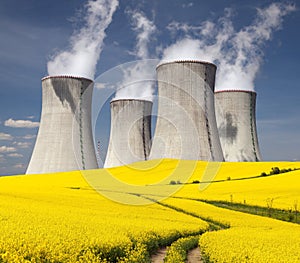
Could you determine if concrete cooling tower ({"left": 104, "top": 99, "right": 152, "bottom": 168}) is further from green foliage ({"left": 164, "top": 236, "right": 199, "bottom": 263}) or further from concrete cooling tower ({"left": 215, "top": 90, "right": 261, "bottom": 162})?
green foliage ({"left": 164, "top": 236, "right": 199, "bottom": 263})

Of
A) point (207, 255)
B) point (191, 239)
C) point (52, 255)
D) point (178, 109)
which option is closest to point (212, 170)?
point (178, 109)

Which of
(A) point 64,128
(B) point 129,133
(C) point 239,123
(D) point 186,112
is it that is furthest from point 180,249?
(C) point 239,123

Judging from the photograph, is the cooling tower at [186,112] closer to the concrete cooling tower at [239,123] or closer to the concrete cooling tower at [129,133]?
the concrete cooling tower at [129,133]

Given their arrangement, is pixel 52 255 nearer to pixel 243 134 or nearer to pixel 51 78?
pixel 51 78

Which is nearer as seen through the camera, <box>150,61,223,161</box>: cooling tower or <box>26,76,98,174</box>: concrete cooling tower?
<box>26,76,98,174</box>: concrete cooling tower

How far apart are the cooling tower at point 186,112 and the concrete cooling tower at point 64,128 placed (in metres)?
5.87

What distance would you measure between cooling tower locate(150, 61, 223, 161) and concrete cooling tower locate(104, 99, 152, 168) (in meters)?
6.04

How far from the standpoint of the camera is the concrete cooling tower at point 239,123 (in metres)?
42.0

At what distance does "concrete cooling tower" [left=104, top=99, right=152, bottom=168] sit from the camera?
4138 centimetres

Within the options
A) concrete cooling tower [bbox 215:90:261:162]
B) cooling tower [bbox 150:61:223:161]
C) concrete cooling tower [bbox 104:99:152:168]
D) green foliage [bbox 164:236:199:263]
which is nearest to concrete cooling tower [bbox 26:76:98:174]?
cooling tower [bbox 150:61:223:161]

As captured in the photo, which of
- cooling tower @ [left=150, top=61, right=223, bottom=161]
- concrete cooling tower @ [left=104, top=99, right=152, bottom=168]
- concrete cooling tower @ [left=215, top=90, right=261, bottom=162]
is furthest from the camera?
concrete cooling tower @ [left=215, top=90, right=261, bottom=162]

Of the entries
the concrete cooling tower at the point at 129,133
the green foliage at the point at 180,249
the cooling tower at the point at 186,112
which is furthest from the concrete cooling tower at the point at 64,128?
the green foliage at the point at 180,249

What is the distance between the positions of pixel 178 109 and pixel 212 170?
20.4 ft

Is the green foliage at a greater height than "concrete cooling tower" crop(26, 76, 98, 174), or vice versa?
"concrete cooling tower" crop(26, 76, 98, 174)
